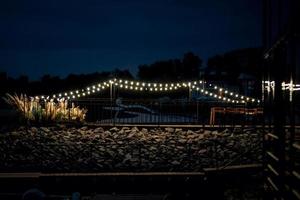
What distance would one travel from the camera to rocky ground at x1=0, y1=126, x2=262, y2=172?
9758 millimetres

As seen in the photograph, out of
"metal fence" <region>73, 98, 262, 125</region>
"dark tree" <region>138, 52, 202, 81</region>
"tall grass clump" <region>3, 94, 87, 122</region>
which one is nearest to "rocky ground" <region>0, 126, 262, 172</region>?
"tall grass clump" <region>3, 94, 87, 122</region>

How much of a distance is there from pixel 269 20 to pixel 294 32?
47.6 inches

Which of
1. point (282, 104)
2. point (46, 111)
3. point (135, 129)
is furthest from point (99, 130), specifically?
point (282, 104)

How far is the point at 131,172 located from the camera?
909 cm

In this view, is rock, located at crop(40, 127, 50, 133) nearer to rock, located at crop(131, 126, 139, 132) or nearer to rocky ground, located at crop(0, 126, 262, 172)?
rocky ground, located at crop(0, 126, 262, 172)

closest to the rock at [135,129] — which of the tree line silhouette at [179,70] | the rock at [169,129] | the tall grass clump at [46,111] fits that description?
the rock at [169,129]

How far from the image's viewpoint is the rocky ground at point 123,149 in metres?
9.76

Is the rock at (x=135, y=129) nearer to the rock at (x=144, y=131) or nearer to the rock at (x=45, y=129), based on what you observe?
the rock at (x=144, y=131)

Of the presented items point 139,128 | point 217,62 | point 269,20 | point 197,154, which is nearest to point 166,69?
point 217,62

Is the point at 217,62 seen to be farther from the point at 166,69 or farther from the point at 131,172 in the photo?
the point at 131,172

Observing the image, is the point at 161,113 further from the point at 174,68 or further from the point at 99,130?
the point at 174,68

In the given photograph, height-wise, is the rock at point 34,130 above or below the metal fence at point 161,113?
below

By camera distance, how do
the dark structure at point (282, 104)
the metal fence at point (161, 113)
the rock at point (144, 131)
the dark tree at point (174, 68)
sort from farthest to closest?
the dark tree at point (174, 68), the metal fence at point (161, 113), the rock at point (144, 131), the dark structure at point (282, 104)

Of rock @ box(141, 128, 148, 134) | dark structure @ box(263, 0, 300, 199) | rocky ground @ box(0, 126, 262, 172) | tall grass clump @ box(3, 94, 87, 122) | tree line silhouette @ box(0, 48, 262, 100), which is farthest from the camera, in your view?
tree line silhouette @ box(0, 48, 262, 100)
